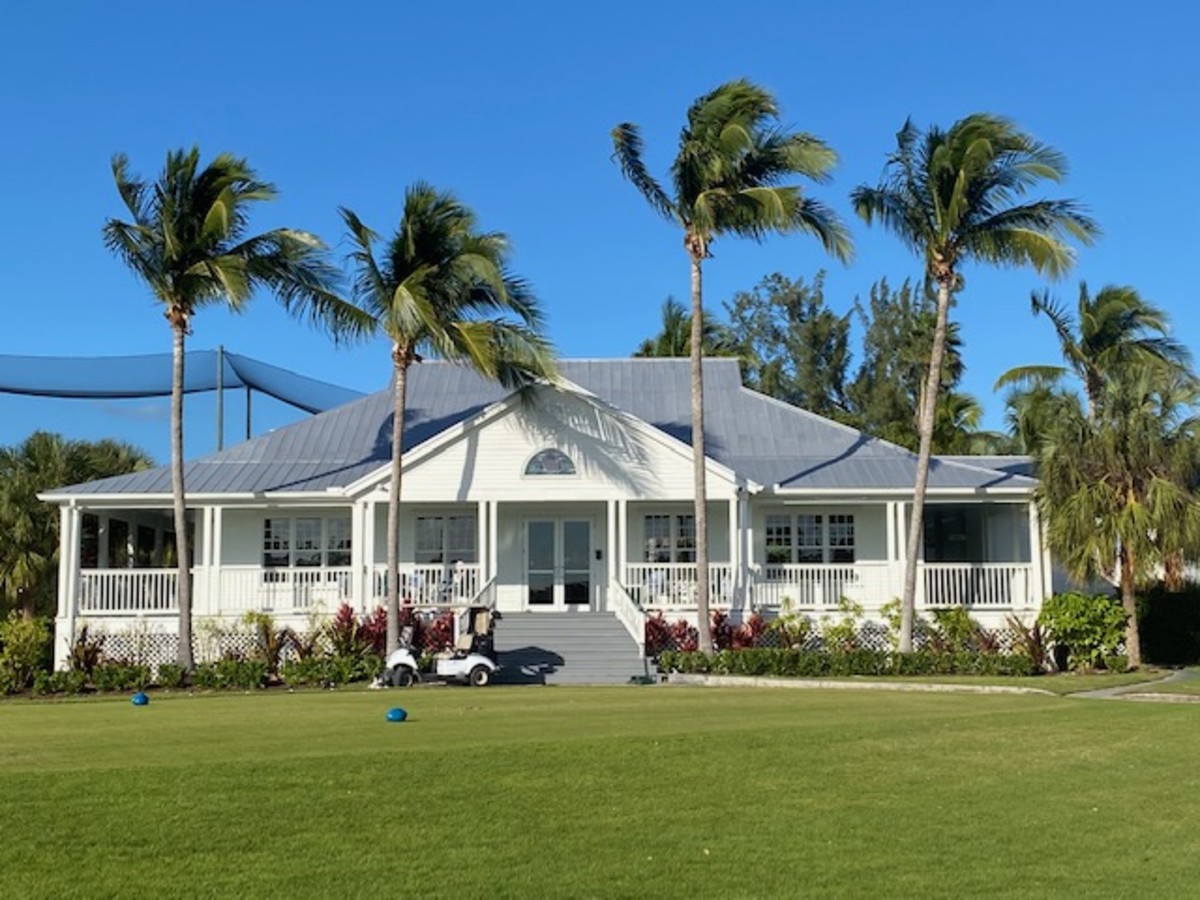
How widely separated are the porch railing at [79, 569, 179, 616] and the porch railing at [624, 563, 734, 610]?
9.62 meters

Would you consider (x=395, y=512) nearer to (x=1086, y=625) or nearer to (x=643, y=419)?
(x=643, y=419)

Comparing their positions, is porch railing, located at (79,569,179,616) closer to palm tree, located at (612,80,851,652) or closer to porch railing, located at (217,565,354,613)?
porch railing, located at (217,565,354,613)

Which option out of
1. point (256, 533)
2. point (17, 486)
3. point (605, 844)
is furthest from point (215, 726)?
point (17, 486)

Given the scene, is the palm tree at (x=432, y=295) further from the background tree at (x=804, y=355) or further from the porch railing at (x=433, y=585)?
the background tree at (x=804, y=355)

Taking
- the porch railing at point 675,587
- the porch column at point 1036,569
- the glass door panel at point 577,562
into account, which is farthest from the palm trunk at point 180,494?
the porch column at point 1036,569

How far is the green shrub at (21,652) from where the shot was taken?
2497 cm

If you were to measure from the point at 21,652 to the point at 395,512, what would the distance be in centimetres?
744

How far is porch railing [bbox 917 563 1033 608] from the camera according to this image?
27.9 meters

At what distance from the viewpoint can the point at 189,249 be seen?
25.2m

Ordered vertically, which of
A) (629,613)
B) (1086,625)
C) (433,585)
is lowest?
(1086,625)

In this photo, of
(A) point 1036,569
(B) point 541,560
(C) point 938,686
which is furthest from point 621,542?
(A) point 1036,569

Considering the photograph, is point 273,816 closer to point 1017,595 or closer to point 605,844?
point 605,844

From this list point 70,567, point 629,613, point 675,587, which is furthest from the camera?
point 675,587

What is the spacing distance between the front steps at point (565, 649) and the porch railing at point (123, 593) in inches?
281
